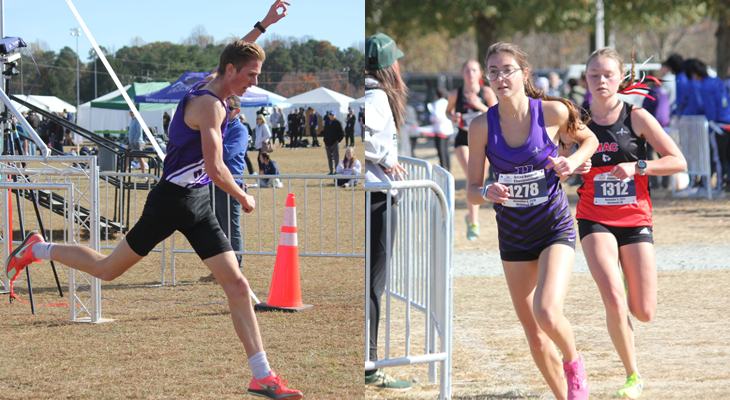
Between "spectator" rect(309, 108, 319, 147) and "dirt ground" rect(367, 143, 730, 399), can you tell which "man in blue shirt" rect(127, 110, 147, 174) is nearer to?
"spectator" rect(309, 108, 319, 147)

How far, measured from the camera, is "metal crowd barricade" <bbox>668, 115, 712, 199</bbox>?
11594 millimetres

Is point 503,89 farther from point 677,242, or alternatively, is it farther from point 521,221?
point 677,242

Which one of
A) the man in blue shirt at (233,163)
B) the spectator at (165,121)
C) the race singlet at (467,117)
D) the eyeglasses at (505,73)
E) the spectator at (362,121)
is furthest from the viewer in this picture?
the spectator at (165,121)

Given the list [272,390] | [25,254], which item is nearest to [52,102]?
[25,254]

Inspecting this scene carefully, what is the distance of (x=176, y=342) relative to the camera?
4.89 meters

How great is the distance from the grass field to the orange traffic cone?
13cm

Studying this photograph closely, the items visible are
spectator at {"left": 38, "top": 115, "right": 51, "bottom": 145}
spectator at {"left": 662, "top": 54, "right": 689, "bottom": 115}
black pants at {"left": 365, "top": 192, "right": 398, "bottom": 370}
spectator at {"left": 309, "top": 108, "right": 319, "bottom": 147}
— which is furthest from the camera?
spectator at {"left": 662, "top": 54, "right": 689, "bottom": 115}

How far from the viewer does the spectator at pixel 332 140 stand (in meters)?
6.06

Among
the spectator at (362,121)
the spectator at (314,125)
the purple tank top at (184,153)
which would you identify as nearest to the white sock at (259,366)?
the purple tank top at (184,153)

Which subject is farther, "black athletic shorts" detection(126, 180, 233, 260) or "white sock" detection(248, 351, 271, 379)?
"black athletic shorts" detection(126, 180, 233, 260)

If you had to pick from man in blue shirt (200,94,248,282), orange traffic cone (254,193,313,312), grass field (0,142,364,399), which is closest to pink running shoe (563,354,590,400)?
grass field (0,142,364,399)

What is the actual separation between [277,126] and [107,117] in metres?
3.48

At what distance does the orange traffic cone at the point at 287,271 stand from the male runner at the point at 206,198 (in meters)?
1.92

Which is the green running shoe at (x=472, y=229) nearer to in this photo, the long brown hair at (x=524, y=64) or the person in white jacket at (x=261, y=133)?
the person in white jacket at (x=261, y=133)
